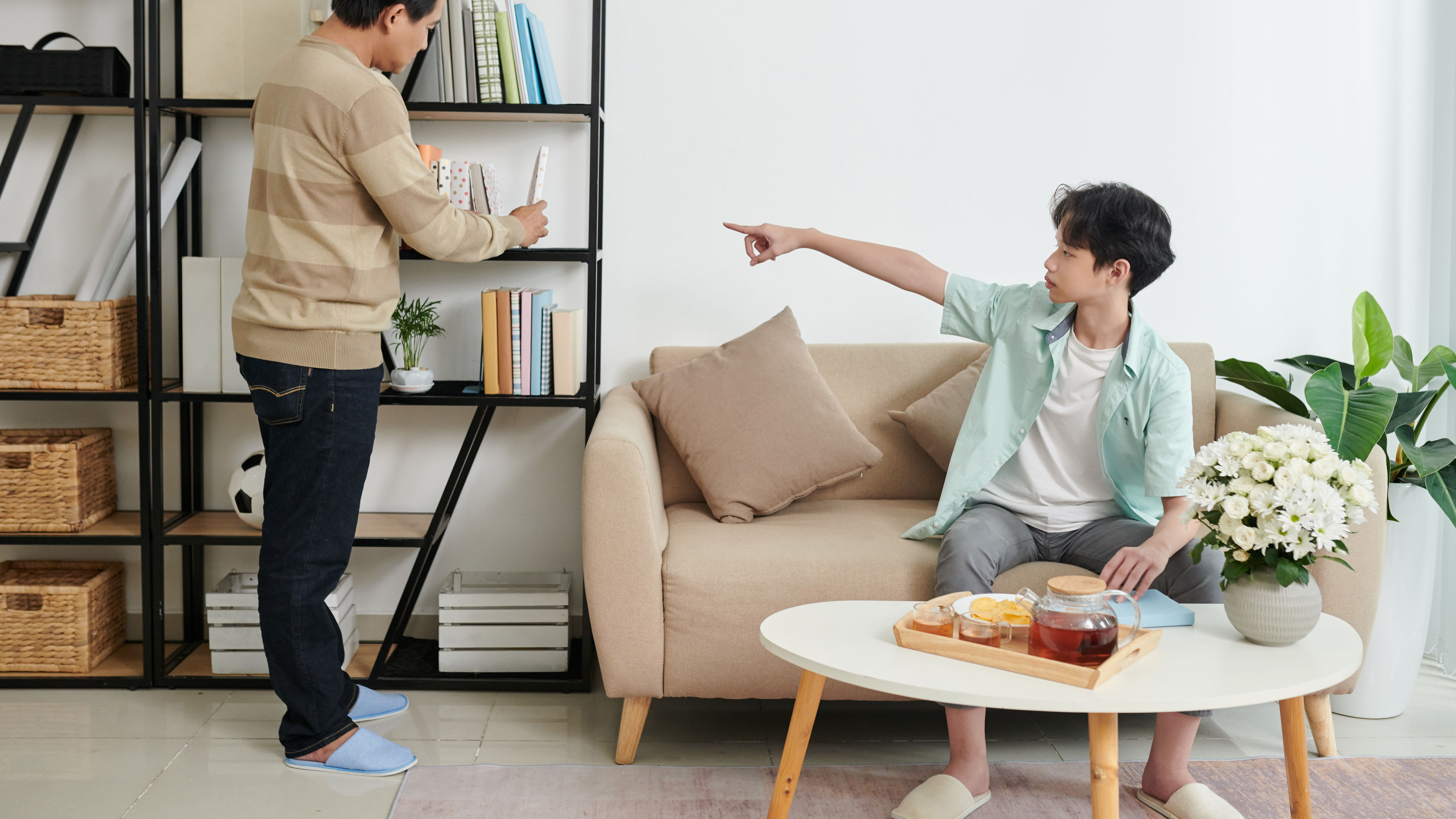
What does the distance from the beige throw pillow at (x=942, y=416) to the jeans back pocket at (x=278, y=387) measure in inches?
53.9

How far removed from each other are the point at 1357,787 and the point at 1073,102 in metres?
1.76

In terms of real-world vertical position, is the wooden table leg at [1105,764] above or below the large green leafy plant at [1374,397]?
below

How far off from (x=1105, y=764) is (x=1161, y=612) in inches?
12.6

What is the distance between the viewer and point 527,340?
2521mm

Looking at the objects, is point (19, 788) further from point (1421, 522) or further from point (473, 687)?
point (1421, 522)

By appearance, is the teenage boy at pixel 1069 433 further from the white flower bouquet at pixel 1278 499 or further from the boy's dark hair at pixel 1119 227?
the white flower bouquet at pixel 1278 499

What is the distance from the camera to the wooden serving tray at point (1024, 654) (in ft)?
4.44

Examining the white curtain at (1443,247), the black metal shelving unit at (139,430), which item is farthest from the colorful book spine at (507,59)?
the white curtain at (1443,247)

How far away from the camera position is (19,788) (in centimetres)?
199

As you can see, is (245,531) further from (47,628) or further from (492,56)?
(492,56)

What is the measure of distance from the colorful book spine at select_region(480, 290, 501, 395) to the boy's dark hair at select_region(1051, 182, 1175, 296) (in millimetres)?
1277

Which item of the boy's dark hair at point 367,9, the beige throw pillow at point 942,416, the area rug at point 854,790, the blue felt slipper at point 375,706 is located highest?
the boy's dark hair at point 367,9

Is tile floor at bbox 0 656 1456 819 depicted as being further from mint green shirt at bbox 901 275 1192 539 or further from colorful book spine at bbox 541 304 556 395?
colorful book spine at bbox 541 304 556 395

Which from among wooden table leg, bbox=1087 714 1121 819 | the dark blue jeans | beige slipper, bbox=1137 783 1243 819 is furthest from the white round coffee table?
the dark blue jeans
